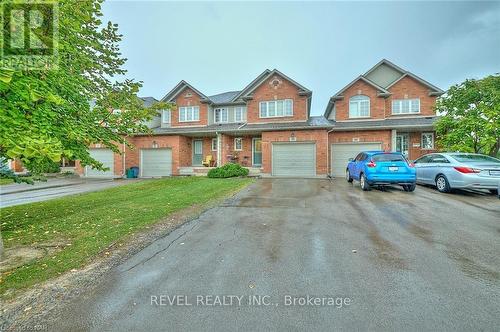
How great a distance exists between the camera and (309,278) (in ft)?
9.71

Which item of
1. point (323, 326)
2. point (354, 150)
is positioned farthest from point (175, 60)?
point (323, 326)

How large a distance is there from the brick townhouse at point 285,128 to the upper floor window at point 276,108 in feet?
0.18

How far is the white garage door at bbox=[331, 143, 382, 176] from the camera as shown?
17.1m

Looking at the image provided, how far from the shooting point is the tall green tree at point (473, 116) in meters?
12.0

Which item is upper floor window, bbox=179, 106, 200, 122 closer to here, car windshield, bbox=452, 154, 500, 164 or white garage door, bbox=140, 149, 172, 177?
white garage door, bbox=140, 149, 172, 177

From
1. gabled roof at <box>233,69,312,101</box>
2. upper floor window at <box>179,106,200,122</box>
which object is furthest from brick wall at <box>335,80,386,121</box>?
upper floor window at <box>179,106,200,122</box>

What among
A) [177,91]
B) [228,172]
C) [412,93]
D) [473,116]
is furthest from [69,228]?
[412,93]

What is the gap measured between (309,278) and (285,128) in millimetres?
14539

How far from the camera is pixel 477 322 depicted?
83.3 inches

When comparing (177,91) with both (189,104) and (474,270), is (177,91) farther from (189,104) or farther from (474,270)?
(474,270)

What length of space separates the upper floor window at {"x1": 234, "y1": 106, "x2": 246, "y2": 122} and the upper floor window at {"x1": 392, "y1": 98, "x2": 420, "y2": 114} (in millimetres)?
12821

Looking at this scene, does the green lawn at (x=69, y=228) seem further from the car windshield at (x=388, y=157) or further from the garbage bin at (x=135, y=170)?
the garbage bin at (x=135, y=170)

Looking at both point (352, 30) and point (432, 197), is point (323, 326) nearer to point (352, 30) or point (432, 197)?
point (432, 197)

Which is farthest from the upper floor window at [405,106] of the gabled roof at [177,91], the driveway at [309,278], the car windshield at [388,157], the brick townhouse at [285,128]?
the gabled roof at [177,91]
